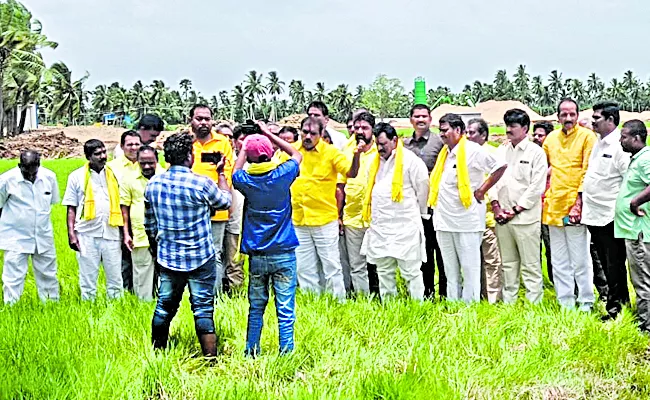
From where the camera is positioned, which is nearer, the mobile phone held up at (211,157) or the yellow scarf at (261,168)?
the yellow scarf at (261,168)

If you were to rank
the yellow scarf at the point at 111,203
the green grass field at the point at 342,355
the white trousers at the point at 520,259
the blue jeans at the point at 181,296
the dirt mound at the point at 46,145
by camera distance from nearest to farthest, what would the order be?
the green grass field at the point at 342,355
the blue jeans at the point at 181,296
the white trousers at the point at 520,259
the yellow scarf at the point at 111,203
the dirt mound at the point at 46,145

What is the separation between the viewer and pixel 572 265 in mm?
5980

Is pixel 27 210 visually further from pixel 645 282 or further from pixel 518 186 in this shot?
pixel 645 282

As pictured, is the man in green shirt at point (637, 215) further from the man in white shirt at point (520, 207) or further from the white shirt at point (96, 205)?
the white shirt at point (96, 205)

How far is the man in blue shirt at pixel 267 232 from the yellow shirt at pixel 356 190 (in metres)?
1.98

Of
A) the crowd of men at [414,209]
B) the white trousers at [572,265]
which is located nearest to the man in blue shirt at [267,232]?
the crowd of men at [414,209]

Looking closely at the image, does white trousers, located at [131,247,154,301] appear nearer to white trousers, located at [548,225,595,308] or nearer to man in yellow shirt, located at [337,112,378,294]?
man in yellow shirt, located at [337,112,378,294]

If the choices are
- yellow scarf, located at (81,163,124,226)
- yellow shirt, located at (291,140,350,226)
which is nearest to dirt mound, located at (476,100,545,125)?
yellow shirt, located at (291,140,350,226)

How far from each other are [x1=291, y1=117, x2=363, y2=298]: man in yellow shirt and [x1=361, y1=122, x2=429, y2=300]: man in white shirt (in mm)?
260

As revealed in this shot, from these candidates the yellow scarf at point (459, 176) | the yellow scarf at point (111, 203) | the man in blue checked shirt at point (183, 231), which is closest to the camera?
the man in blue checked shirt at point (183, 231)

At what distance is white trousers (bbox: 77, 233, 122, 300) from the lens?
20.1ft

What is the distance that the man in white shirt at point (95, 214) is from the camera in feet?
19.9

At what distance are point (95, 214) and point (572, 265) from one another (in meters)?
4.27

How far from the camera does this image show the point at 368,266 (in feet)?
22.3
